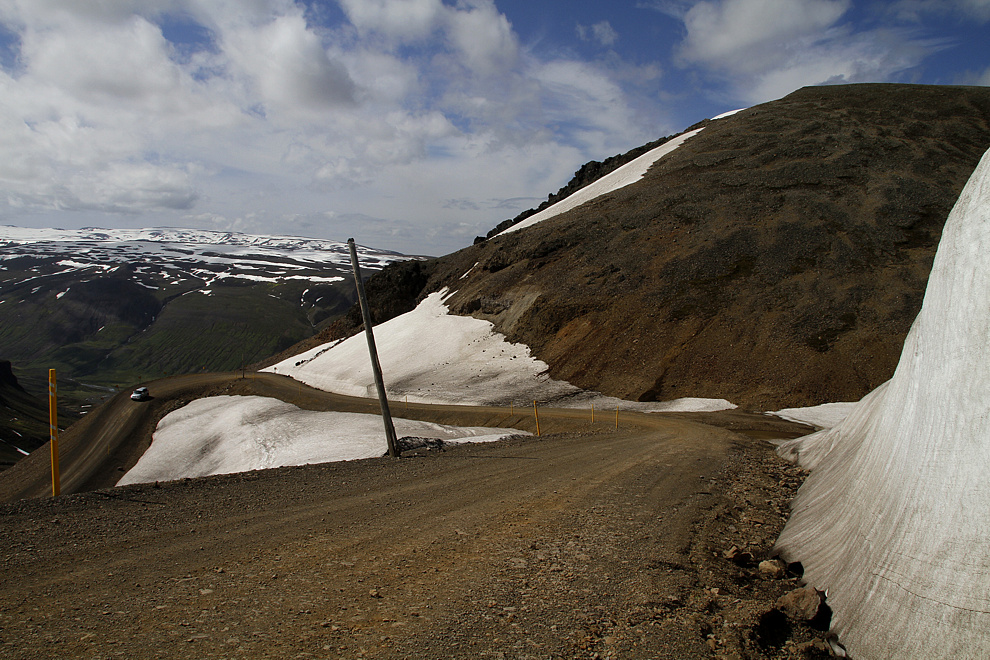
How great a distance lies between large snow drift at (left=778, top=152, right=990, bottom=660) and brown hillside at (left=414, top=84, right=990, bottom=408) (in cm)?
1955

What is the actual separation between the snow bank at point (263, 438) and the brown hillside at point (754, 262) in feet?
38.1

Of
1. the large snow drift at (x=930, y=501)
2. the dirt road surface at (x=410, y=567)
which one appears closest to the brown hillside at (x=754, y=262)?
the dirt road surface at (x=410, y=567)

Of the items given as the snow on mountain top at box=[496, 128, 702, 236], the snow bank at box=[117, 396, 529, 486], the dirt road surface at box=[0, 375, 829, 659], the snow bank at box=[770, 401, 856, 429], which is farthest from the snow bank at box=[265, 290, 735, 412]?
the dirt road surface at box=[0, 375, 829, 659]

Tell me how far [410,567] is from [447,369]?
28093mm

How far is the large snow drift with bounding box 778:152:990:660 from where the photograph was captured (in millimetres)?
3311

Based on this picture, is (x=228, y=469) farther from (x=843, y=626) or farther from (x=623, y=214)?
(x=623, y=214)

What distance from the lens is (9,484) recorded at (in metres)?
25.8

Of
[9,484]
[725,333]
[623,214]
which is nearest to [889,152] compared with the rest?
[623,214]

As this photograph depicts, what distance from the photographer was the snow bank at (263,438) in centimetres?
1798

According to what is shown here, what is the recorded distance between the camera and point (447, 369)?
109 ft

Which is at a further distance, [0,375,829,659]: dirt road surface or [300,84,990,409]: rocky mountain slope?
[300,84,990,409]: rocky mountain slope

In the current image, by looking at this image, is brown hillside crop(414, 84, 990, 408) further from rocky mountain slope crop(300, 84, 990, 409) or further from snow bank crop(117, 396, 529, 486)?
snow bank crop(117, 396, 529, 486)

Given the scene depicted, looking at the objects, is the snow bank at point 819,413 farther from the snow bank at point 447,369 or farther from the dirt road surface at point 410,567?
the dirt road surface at point 410,567

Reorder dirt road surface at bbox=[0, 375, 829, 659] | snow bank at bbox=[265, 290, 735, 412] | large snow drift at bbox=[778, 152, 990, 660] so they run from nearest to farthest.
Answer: large snow drift at bbox=[778, 152, 990, 660], dirt road surface at bbox=[0, 375, 829, 659], snow bank at bbox=[265, 290, 735, 412]
